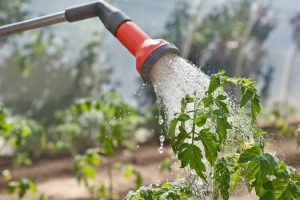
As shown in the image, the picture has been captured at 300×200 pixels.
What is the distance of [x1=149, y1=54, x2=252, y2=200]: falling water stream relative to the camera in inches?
44.0

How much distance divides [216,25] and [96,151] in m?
3.91

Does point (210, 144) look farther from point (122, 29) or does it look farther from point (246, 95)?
point (122, 29)

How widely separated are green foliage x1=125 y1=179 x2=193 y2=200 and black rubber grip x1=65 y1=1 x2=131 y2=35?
0.31 meters

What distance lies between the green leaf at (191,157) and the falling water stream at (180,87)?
0.32 ft

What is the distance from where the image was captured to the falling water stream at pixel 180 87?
112 centimetres

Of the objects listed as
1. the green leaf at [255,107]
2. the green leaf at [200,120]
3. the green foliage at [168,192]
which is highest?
the green leaf at [255,107]

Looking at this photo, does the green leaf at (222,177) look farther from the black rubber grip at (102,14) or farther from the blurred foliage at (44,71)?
the blurred foliage at (44,71)

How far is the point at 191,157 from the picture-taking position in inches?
42.5

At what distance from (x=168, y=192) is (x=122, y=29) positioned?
32cm

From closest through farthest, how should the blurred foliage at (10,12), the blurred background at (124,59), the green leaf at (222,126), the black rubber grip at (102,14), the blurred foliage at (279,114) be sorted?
the green leaf at (222,126) < the black rubber grip at (102,14) < the blurred foliage at (279,114) < the blurred background at (124,59) < the blurred foliage at (10,12)

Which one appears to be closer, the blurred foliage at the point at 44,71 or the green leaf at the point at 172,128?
the green leaf at the point at 172,128

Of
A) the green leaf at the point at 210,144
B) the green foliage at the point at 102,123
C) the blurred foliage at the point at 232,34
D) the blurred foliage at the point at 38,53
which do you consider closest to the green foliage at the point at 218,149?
the green leaf at the point at 210,144

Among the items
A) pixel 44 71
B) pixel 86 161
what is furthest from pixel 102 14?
pixel 44 71

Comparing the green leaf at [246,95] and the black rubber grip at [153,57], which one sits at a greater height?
the black rubber grip at [153,57]
